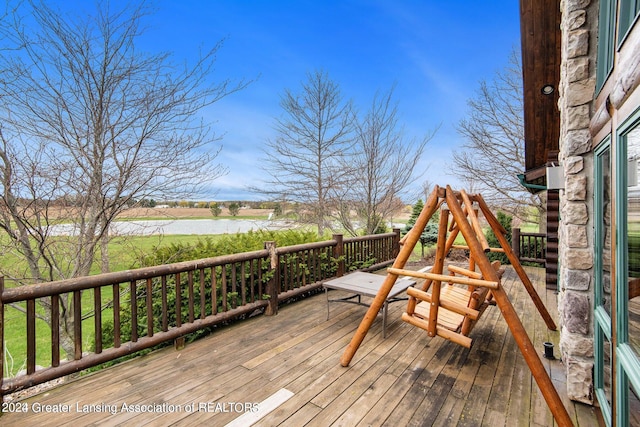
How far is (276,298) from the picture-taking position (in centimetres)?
412

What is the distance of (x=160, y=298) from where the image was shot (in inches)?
144

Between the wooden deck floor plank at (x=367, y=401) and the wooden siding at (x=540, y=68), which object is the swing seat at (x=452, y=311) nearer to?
the wooden deck floor plank at (x=367, y=401)

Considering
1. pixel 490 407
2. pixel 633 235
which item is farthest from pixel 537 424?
pixel 633 235

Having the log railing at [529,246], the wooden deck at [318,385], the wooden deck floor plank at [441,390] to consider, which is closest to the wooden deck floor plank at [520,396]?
the wooden deck at [318,385]

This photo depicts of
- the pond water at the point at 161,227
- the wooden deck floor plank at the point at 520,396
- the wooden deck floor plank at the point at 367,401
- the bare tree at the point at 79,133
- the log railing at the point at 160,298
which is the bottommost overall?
the wooden deck floor plank at the point at 520,396

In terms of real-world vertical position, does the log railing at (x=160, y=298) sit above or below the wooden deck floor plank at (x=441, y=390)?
above

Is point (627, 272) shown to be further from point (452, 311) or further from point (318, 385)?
point (318, 385)

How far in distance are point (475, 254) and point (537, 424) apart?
120cm

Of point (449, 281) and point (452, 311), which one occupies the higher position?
point (449, 281)

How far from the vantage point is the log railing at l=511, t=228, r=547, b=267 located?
7.66 m

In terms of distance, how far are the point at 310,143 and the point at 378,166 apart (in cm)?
207

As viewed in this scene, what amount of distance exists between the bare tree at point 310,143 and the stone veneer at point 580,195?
20.2ft

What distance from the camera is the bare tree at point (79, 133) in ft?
9.30

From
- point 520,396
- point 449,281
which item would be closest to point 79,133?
point 449,281
